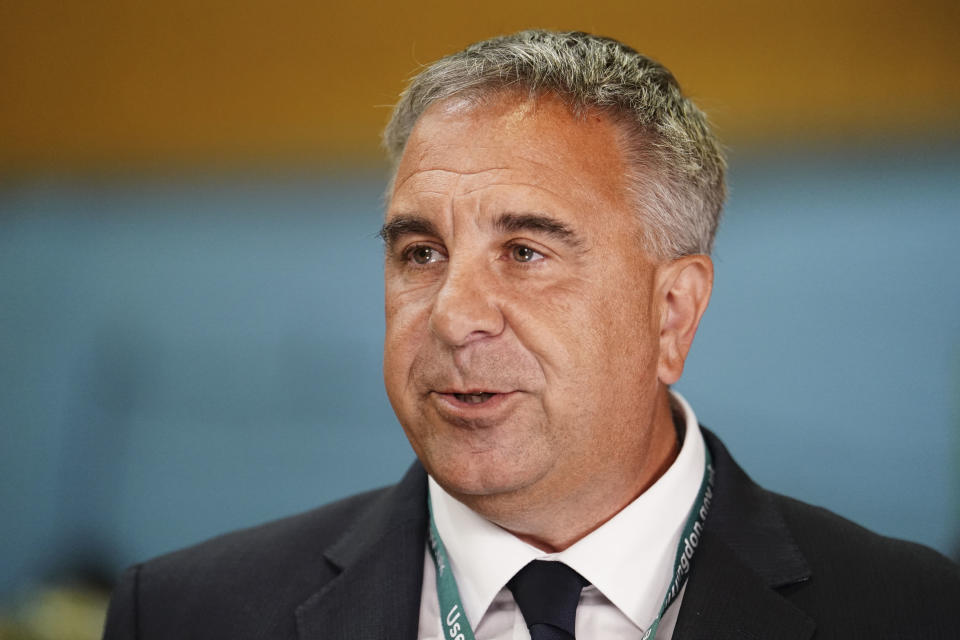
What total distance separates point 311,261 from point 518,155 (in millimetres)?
1847

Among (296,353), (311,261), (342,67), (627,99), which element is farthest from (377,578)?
(342,67)

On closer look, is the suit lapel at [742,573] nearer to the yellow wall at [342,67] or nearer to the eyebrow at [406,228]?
the eyebrow at [406,228]

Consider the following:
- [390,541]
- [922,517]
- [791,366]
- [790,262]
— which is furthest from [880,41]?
[390,541]

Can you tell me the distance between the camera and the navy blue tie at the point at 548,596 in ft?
6.27

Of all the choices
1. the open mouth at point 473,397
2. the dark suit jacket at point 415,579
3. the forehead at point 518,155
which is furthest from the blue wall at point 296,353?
the open mouth at point 473,397

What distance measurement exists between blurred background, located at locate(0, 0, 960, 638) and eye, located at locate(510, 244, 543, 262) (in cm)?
122

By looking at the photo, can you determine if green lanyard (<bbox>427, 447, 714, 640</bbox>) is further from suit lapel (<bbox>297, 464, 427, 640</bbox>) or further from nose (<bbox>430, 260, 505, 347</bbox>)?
nose (<bbox>430, 260, 505, 347</bbox>)

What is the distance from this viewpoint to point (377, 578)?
82.7 inches

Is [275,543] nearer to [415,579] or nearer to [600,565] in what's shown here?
[415,579]

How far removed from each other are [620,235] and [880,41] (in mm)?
1510

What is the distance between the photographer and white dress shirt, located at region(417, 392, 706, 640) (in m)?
1.97

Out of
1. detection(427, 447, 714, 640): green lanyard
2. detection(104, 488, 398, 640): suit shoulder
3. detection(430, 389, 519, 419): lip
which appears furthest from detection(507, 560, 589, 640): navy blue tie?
detection(104, 488, 398, 640): suit shoulder

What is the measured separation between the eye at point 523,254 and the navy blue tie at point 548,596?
61 centimetres

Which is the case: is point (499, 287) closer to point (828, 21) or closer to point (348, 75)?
point (828, 21)
